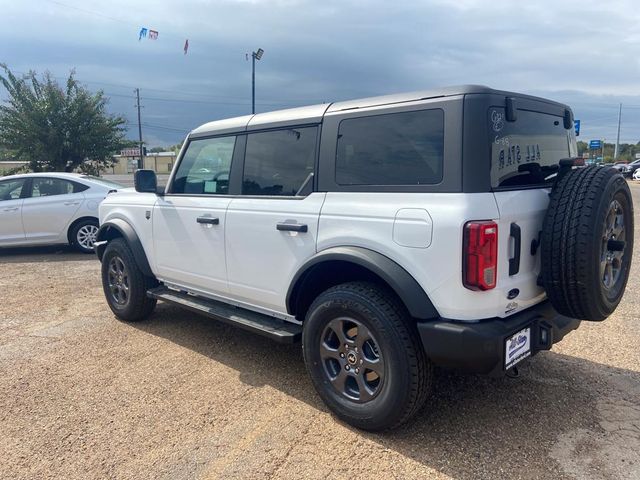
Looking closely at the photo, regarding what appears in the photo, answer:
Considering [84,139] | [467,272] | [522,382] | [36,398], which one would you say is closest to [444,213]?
[467,272]

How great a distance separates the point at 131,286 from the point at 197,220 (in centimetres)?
134

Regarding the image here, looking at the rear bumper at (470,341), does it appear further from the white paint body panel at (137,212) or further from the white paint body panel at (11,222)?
the white paint body panel at (11,222)

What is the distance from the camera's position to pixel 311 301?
11.6 ft

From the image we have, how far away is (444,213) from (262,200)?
1.52 metres

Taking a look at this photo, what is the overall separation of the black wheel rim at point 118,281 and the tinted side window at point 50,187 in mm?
4501

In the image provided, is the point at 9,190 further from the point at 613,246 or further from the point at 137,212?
the point at 613,246

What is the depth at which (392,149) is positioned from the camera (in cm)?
298

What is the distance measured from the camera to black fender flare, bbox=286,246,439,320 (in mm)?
2721

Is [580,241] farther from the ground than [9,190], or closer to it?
closer to it

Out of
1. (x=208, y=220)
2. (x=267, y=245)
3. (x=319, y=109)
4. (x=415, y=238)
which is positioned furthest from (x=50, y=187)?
(x=415, y=238)

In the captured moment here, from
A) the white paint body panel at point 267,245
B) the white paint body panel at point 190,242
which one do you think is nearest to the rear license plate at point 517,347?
the white paint body panel at point 267,245

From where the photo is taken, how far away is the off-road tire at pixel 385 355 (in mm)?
2789

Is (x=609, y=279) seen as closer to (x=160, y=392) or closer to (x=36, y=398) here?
(x=160, y=392)

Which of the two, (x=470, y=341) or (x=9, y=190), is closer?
(x=470, y=341)
